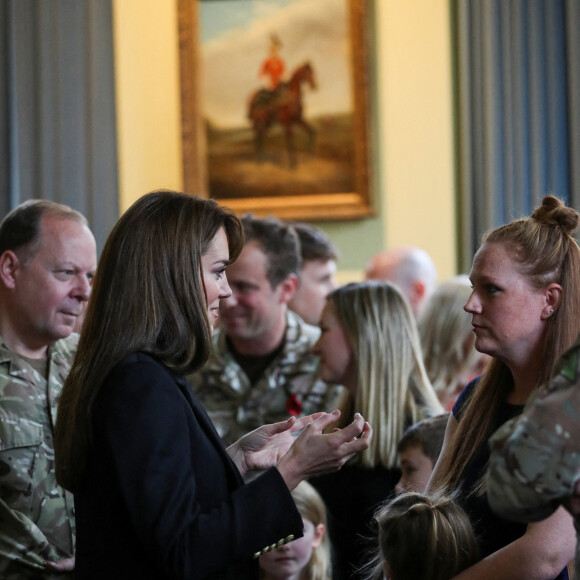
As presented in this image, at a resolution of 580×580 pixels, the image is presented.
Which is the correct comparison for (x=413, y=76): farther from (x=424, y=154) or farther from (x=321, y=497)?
(x=321, y=497)

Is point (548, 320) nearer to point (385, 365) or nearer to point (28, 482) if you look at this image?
point (385, 365)

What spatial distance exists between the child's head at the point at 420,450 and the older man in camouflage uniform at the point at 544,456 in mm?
1545

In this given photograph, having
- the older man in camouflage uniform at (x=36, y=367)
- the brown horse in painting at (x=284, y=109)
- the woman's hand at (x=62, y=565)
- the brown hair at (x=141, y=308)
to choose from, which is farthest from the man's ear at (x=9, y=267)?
the brown horse in painting at (x=284, y=109)

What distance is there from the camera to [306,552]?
3.59m

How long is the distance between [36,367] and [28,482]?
1.35 ft

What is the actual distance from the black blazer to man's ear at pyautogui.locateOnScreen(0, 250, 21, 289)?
1.18m

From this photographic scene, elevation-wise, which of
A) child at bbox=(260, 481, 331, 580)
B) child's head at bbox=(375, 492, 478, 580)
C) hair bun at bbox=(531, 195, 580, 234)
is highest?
hair bun at bbox=(531, 195, 580, 234)

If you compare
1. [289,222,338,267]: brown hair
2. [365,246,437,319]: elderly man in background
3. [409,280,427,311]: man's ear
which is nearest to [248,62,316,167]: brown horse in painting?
[365,246,437,319]: elderly man in background

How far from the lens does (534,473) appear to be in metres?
1.55

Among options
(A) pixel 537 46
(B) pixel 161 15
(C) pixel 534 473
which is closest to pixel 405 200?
(A) pixel 537 46

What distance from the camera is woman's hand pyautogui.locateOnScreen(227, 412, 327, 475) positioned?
2523 millimetres

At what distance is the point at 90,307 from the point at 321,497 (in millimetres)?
1670

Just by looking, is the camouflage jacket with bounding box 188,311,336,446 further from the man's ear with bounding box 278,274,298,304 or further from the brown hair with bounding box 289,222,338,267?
the brown hair with bounding box 289,222,338,267

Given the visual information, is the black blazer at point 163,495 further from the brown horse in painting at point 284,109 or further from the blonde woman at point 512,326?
the brown horse in painting at point 284,109
